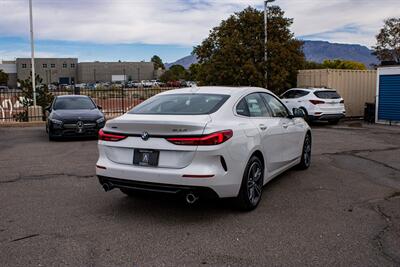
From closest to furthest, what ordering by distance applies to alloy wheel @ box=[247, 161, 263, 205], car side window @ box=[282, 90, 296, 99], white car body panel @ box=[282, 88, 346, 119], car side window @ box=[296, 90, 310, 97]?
alloy wheel @ box=[247, 161, 263, 205]
white car body panel @ box=[282, 88, 346, 119]
car side window @ box=[296, 90, 310, 97]
car side window @ box=[282, 90, 296, 99]

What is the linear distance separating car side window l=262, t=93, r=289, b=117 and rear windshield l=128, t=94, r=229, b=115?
110 centimetres

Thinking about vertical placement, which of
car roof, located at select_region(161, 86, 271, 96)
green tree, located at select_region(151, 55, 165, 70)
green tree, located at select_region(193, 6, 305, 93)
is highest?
green tree, located at select_region(151, 55, 165, 70)

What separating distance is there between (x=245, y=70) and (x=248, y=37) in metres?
1.93

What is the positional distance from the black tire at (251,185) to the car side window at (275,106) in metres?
1.19

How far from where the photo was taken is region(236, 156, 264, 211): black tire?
5.21 metres

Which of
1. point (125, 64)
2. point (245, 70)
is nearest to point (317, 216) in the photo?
point (245, 70)

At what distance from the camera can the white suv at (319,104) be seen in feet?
56.4

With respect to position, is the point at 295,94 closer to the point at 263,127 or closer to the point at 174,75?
the point at 263,127

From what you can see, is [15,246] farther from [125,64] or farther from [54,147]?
[125,64]

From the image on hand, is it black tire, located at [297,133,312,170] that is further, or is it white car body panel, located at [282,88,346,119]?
white car body panel, located at [282,88,346,119]

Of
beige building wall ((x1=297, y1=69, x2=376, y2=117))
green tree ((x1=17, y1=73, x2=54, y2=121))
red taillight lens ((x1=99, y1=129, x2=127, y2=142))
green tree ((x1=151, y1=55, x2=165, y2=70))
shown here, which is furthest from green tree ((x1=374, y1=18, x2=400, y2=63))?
green tree ((x1=151, y1=55, x2=165, y2=70))

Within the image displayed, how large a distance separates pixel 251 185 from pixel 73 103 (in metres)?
9.69

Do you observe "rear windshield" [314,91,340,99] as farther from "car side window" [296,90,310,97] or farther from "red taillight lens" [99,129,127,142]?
"red taillight lens" [99,129,127,142]

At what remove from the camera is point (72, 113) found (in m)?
12.7
